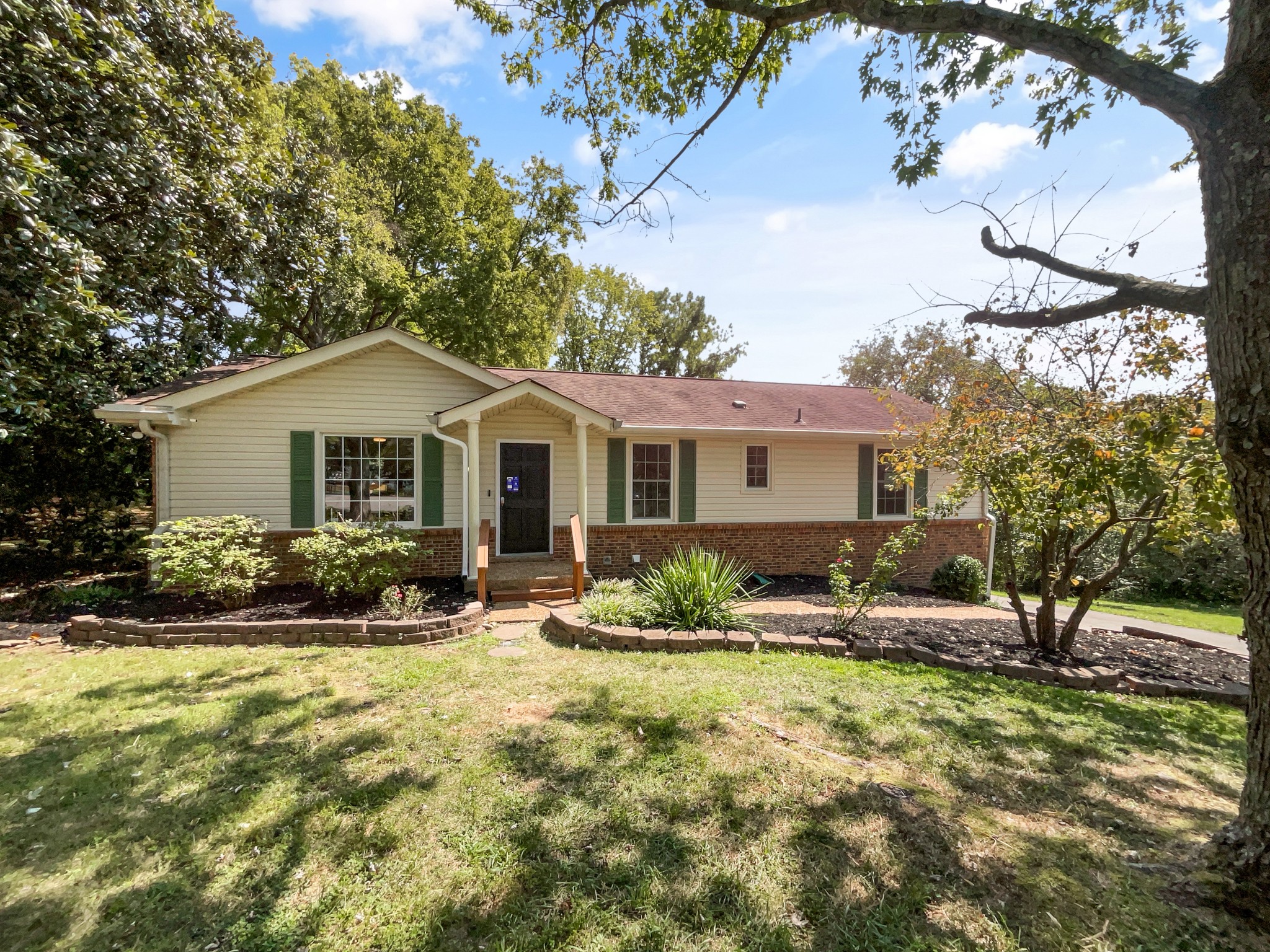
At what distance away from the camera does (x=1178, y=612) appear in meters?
11.7

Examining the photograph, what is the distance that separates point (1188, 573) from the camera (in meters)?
13.9

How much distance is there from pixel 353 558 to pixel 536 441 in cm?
382

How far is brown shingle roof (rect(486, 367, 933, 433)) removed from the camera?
34.7 ft

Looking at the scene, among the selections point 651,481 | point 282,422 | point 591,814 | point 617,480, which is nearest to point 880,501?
point 651,481

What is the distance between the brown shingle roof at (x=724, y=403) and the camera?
10578 millimetres

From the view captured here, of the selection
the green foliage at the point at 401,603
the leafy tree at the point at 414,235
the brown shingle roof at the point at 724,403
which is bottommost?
the green foliage at the point at 401,603

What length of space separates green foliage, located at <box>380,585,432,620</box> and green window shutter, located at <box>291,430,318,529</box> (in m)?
2.72

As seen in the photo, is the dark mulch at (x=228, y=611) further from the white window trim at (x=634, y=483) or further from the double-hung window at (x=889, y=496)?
the double-hung window at (x=889, y=496)

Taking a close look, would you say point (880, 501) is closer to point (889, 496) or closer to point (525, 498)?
point (889, 496)

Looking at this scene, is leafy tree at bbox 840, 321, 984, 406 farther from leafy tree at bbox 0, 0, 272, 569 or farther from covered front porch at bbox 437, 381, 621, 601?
leafy tree at bbox 0, 0, 272, 569

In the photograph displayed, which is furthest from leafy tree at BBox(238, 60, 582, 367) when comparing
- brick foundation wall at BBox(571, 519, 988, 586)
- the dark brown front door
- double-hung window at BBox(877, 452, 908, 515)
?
double-hung window at BBox(877, 452, 908, 515)

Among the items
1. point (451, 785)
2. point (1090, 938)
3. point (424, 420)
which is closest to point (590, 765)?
point (451, 785)

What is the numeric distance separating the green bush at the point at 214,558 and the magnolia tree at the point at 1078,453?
8922 millimetres

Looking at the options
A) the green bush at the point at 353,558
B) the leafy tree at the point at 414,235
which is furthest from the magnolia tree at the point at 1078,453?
the leafy tree at the point at 414,235
